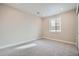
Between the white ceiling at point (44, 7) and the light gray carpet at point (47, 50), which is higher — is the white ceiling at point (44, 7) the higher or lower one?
the higher one

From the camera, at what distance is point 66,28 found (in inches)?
95.1

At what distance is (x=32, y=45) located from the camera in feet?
8.05

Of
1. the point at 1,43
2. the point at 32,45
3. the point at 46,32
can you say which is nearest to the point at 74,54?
the point at 46,32

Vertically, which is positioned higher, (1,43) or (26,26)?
(26,26)

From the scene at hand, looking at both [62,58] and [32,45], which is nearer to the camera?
[62,58]

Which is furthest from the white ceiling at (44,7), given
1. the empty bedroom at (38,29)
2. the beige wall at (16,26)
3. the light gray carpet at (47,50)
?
the light gray carpet at (47,50)

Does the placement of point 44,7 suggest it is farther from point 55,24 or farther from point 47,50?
point 47,50

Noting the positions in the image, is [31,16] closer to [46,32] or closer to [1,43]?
[46,32]

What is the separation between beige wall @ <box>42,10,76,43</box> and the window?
84 mm

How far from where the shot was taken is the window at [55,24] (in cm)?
244

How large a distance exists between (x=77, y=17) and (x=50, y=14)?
0.73 meters

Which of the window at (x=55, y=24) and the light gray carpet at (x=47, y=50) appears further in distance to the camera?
the window at (x=55, y=24)

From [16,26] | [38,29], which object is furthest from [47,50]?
[16,26]

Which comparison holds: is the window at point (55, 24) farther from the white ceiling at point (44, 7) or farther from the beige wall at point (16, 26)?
the beige wall at point (16, 26)
